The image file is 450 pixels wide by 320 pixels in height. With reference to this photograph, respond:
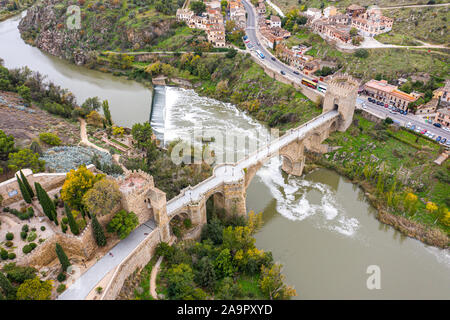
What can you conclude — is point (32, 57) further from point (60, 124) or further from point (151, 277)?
point (151, 277)

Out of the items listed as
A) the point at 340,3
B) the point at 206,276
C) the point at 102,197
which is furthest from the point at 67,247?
the point at 340,3

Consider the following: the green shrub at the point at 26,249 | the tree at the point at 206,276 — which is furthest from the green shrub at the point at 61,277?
the tree at the point at 206,276

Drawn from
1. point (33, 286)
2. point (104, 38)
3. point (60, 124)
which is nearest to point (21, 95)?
point (60, 124)

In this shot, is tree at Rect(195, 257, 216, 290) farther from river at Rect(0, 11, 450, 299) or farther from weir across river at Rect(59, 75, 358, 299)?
river at Rect(0, 11, 450, 299)

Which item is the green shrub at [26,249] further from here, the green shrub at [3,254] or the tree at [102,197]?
the tree at [102,197]

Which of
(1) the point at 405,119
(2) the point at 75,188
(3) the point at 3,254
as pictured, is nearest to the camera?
(3) the point at 3,254

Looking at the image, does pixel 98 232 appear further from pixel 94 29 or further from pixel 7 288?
pixel 94 29
